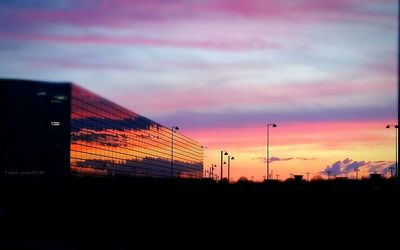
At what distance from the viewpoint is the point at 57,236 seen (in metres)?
28.3

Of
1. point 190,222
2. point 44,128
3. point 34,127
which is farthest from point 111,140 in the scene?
point 190,222

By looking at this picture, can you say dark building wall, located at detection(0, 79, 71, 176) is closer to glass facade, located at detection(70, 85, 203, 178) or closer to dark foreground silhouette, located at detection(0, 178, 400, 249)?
glass facade, located at detection(70, 85, 203, 178)

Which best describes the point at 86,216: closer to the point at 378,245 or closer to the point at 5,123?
the point at 378,245

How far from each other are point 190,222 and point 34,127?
75861 mm

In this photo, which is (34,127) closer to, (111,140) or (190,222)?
(111,140)

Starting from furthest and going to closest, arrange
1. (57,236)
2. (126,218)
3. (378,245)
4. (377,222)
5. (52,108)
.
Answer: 1. (52,108)
2. (126,218)
3. (377,222)
4. (57,236)
5. (378,245)

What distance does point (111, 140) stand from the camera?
130250 millimetres

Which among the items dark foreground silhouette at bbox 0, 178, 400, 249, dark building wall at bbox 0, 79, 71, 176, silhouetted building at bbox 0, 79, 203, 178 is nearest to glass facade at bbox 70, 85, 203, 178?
silhouetted building at bbox 0, 79, 203, 178

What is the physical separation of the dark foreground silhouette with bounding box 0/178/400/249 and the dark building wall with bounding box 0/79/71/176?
184 ft

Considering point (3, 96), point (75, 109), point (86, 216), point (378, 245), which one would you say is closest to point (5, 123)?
point (3, 96)

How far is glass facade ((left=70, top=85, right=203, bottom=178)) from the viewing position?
109000 millimetres

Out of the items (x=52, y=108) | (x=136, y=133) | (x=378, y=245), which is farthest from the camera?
(x=136, y=133)

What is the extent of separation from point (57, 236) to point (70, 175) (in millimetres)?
77182

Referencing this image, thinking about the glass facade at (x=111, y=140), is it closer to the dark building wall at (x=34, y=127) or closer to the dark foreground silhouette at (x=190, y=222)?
the dark building wall at (x=34, y=127)
